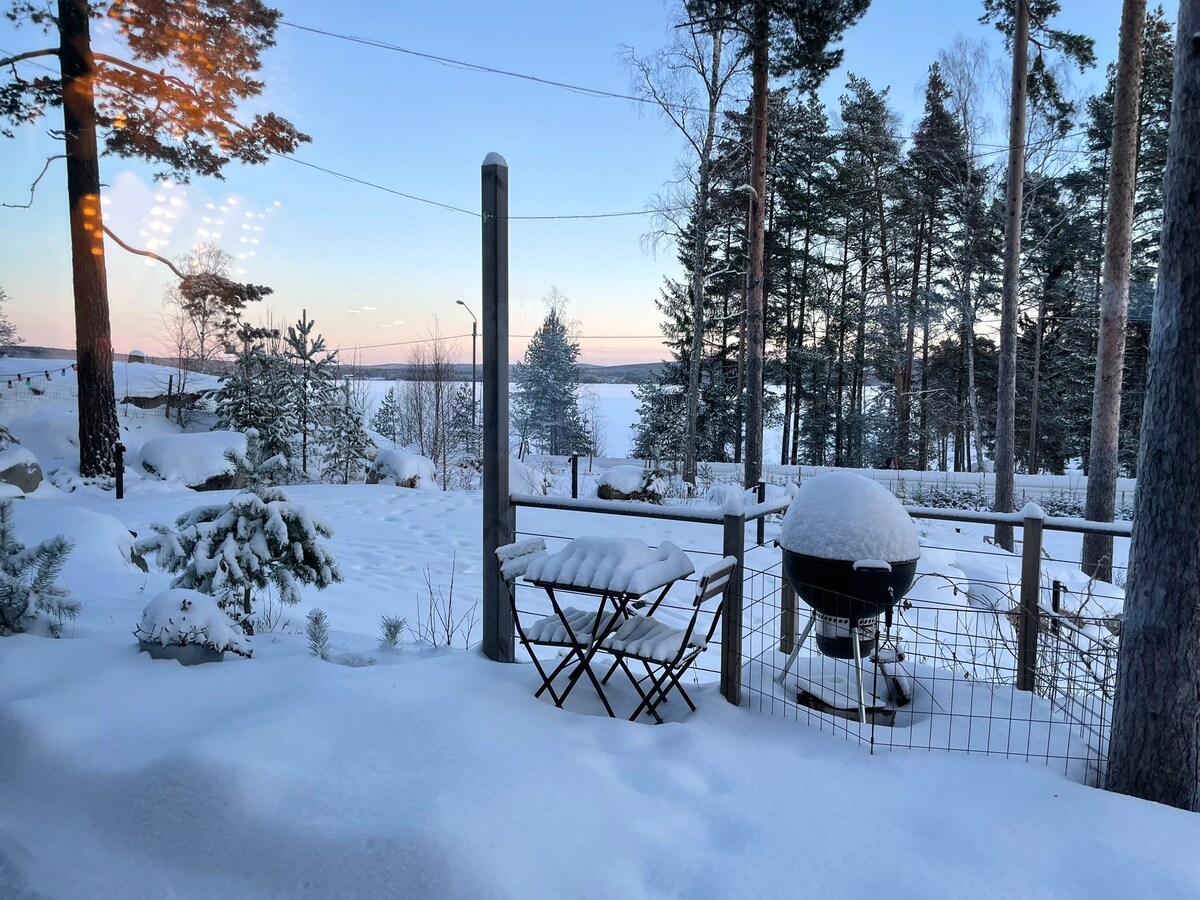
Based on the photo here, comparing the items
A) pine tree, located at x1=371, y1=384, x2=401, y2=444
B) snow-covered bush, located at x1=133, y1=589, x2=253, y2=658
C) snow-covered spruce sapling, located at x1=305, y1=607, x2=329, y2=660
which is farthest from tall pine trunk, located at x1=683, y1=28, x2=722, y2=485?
pine tree, located at x1=371, y1=384, x2=401, y2=444

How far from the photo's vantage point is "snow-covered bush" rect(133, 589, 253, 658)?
2.67m

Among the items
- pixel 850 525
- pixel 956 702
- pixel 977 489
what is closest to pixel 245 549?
pixel 850 525

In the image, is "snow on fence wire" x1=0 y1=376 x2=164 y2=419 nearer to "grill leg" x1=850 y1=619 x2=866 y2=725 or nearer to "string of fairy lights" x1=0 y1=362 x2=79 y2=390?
"string of fairy lights" x1=0 y1=362 x2=79 y2=390

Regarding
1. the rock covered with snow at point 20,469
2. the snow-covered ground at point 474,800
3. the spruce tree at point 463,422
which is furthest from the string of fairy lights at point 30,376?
the spruce tree at point 463,422

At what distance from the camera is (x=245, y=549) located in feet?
10.6

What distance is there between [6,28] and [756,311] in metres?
8.08

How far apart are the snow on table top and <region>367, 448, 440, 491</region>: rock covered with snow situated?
27.5 ft

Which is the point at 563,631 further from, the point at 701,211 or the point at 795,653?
the point at 701,211

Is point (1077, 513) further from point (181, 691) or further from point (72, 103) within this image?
point (72, 103)

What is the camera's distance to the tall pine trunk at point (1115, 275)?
6.48 meters

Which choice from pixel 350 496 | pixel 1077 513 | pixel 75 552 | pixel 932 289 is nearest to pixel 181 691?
pixel 75 552

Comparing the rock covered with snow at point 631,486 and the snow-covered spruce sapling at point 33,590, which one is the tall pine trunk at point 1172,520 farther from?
the rock covered with snow at point 631,486

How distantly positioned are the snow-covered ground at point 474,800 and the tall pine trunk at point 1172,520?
20cm

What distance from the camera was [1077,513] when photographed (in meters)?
11.5
